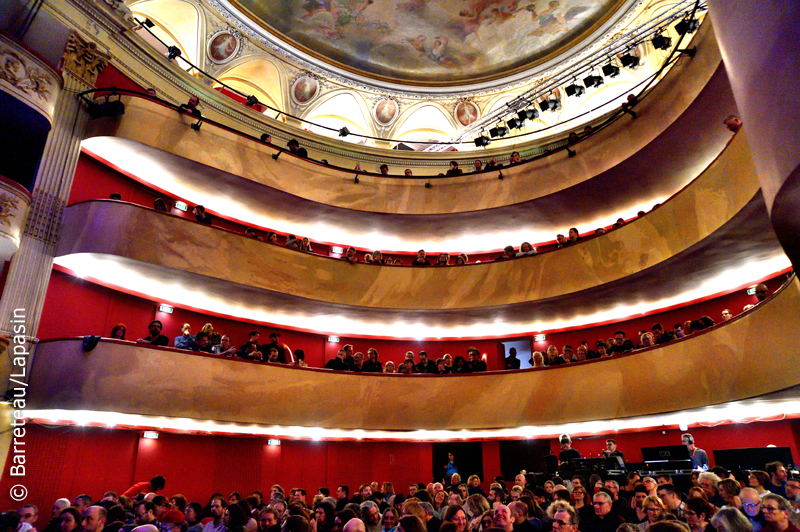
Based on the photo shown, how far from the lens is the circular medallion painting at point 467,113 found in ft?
58.0

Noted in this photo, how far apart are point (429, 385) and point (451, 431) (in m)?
1.06

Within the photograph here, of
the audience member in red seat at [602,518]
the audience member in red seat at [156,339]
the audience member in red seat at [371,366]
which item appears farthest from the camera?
the audience member in red seat at [371,366]

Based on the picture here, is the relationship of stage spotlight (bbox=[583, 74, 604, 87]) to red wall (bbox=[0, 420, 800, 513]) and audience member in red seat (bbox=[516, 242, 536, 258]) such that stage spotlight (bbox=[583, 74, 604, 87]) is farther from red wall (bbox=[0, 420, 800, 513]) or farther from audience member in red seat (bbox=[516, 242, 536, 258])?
red wall (bbox=[0, 420, 800, 513])

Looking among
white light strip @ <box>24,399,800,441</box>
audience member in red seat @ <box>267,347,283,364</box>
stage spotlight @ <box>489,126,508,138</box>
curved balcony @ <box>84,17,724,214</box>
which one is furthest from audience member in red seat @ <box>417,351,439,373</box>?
stage spotlight @ <box>489,126,508,138</box>

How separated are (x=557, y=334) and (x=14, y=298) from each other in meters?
11.1

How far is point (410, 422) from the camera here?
10320mm

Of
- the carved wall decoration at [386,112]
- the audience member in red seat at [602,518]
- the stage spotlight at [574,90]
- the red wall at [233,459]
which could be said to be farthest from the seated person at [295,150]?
the audience member in red seat at [602,518]

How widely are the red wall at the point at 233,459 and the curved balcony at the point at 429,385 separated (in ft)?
2.62

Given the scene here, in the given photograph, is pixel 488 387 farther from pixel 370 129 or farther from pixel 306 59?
pixel 306 59

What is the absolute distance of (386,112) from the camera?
17359mm

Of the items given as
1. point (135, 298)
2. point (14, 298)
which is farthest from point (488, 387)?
point (14, 298)

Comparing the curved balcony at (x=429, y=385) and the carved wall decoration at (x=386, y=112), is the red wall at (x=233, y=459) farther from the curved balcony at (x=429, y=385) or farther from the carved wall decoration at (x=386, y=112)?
the carved wall decoration at (x=386, y=112)

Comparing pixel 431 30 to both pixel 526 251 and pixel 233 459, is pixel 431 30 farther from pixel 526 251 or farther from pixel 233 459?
pixel 233 459

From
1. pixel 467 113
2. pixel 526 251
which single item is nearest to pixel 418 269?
pixel 526 251
